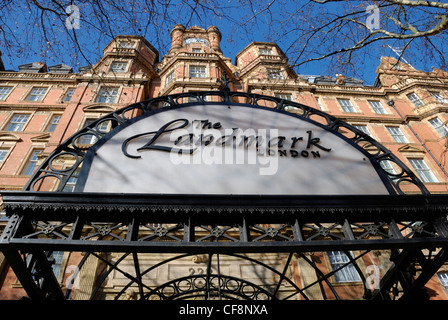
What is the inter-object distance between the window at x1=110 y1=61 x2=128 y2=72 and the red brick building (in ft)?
0.28

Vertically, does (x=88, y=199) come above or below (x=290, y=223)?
above

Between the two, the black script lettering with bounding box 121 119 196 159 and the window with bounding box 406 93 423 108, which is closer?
the black script lettering with bounding box 121 119 196 159

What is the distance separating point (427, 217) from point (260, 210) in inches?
113

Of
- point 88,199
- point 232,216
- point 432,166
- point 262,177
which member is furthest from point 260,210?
point 432,166

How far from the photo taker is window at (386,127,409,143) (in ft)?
63.7

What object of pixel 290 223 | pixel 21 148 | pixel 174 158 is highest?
A: pixel 21 148

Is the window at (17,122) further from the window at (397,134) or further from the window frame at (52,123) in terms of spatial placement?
the window at (397,134)

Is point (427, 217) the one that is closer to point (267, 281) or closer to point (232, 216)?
point (232, 216)

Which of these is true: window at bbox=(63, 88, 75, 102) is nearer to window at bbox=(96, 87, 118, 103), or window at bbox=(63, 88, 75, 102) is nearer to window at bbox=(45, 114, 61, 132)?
window at bbox=(45, 114, 61, 132)

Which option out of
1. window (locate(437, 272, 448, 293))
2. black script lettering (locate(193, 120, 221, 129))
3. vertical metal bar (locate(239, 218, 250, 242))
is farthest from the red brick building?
vertical metal bar (locate(239, 218, 250, 242))

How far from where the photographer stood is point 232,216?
3891 mm

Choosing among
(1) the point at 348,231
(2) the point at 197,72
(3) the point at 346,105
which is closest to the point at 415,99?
(3) the point at 346,105

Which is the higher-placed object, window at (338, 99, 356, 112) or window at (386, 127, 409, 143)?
window at (338, 99, 356, 112)

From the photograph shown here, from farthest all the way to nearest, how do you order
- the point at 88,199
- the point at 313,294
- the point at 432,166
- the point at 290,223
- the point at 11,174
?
the point at 432,166 < the point at 11,174 < the point at 313,294 < the point at 290,223 < the point at 88,199
